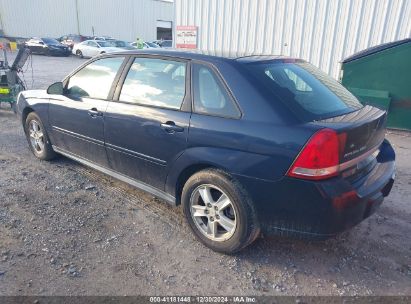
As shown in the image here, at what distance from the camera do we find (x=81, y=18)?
118 feet

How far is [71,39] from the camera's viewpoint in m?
28.4

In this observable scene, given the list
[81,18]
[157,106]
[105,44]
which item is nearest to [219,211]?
[157,106]

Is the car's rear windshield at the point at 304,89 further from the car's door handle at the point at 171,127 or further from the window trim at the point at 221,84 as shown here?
the car's door handle at the point at 171,127

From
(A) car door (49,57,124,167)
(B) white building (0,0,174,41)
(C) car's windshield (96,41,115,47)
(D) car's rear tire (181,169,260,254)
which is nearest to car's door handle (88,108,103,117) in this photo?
(A) car door (49,57,124,167)

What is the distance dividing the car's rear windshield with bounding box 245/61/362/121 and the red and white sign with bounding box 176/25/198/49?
18.3 ft

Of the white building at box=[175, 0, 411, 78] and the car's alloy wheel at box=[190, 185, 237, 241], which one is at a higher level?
the white building at box=[175, 0, 411, 78]

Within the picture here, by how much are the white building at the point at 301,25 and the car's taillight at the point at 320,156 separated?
17.7 ft

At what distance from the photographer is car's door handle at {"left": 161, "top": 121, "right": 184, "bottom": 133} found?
2762 millimetres

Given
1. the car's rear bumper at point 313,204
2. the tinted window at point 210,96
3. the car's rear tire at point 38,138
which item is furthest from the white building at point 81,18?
the car's rear bumper at point 313,204

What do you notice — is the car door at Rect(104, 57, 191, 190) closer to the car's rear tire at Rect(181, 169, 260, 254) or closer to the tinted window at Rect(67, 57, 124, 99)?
the tinted window at Rect(67, 57, 124, 99)

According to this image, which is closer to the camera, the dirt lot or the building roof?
the dirt lot

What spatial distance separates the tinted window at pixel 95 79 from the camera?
11.3 feet

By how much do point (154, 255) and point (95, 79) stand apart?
6.83 feet

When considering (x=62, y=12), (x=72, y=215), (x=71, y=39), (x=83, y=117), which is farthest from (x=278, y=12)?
(x=62, y=12)
